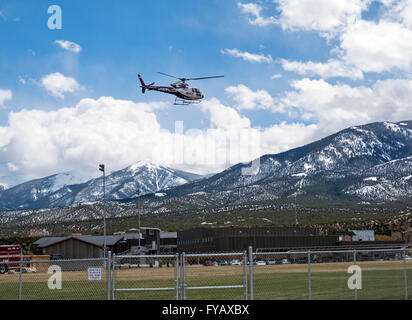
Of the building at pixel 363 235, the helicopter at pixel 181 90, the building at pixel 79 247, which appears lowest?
the building at pixel 79 247

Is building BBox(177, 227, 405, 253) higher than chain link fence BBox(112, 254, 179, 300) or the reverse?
higher

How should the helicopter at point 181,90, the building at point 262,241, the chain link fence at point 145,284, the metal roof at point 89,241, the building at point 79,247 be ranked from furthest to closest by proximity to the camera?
the building at point 262,241 → the metal roof at point 89,241 → the building at point 79,247 → the helicopter at point 181,90 → the chain link fence at point 145,284

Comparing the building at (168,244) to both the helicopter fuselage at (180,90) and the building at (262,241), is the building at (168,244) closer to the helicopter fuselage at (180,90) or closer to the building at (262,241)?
the building at (262,241)

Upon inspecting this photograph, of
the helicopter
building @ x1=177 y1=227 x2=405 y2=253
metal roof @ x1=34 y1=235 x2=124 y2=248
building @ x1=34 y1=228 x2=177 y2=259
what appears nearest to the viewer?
the helicopter

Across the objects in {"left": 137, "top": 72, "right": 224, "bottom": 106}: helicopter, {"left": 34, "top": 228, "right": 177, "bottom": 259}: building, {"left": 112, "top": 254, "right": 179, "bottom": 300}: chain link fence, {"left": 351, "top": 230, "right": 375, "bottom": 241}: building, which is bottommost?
{"left": 112, "top": 254, "right": 179, "bottom": 300}: chain link fence

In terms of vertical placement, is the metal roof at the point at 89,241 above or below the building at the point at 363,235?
below

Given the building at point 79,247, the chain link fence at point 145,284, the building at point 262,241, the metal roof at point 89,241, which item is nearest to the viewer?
the chain link fence at point 145,284

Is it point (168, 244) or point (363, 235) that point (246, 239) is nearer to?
point (168, 244)

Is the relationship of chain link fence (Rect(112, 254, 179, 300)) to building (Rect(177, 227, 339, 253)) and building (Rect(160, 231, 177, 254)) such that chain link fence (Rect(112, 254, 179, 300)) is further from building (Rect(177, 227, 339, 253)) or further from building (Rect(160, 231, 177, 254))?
building (Rect(160, 231, 177, 254))

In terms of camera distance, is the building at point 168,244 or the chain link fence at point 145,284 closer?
the chain link fence at point 145,284

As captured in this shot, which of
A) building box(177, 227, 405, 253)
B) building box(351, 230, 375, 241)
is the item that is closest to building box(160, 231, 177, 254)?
building box(177, 227, 405, 253)

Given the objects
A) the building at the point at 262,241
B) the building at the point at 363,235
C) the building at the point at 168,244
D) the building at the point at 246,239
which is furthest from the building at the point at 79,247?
the building at the point at 363,235

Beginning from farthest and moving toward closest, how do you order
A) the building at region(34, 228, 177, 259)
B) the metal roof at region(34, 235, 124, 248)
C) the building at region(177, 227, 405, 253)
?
the building at region(177, 227, 405, 253) → the metal roof at region(34, 235, 124, 248) → the building at region(34, 228, 177, 259)
